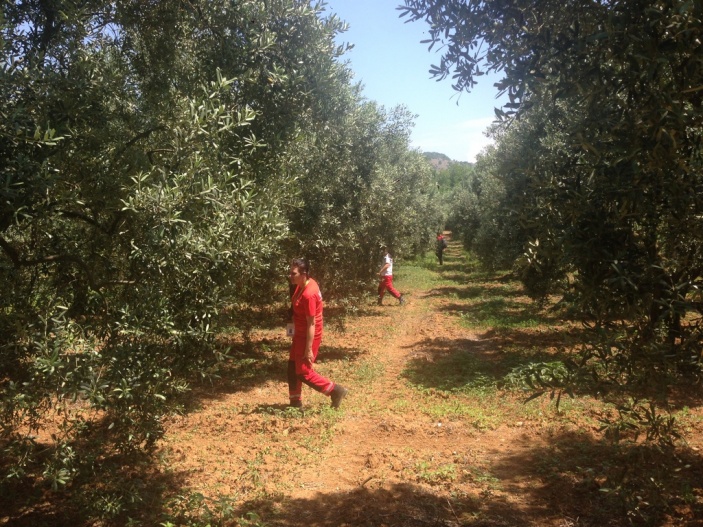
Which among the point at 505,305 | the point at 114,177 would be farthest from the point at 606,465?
the point at 505,305

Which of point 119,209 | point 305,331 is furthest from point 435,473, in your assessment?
point 119,209

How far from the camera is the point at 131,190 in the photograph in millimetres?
4613

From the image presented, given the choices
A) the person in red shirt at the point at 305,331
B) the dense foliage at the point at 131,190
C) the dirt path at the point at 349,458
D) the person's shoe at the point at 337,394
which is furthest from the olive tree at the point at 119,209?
the person's shoe at the point at 337,394

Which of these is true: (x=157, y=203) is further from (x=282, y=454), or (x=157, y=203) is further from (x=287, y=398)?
(x=287, y=398)

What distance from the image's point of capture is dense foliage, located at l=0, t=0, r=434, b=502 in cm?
400

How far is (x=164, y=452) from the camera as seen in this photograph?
6645 mm

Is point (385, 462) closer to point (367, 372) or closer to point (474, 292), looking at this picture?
point (367, 372)

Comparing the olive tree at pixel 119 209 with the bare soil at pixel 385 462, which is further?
the bare soil at pixel 385 462

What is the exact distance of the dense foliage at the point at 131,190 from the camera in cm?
400

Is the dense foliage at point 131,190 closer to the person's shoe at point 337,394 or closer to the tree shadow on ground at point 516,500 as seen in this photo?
the tree shadow on ground at point 516,500

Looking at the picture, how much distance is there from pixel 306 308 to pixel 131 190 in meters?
3.71

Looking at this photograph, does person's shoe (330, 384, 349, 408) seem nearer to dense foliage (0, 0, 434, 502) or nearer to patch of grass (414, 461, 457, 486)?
patch of grass (414, 461, 457, 486)

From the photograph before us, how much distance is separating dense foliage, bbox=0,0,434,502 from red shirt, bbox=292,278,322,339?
A: 1578 millimetres

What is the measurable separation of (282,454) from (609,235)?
4537 mm
